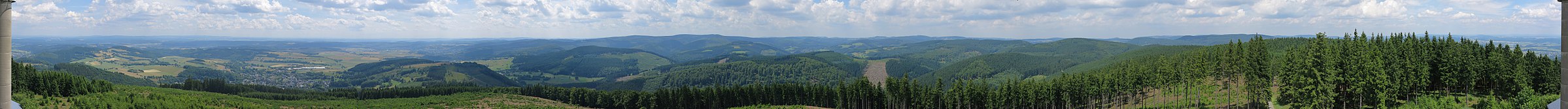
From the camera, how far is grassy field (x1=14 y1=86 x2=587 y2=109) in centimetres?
8413

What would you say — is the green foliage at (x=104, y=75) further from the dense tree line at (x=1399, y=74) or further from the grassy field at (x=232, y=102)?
the dense tree line at (x=1399, y=74)

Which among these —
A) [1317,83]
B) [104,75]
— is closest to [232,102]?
[104,75]

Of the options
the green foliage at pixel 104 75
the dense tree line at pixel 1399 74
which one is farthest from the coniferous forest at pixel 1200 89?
the green foliage at pixel 104 75

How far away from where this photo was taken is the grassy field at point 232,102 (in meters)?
84.1

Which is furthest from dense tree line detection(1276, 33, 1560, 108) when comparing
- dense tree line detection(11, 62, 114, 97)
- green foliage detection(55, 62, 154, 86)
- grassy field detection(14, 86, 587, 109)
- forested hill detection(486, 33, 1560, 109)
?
green foliage detection(55, 62, 154, 86)

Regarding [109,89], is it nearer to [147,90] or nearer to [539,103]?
[147,90]

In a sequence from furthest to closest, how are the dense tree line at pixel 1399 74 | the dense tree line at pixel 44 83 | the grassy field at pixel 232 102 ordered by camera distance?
1. the grassy field at pixel 232 102
2. the dense tree line at pixel 44 83
3. the dense tree line at pixel 1399 74

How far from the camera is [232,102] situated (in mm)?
121500

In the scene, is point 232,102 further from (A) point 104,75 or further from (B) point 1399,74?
(B) point 1399,74

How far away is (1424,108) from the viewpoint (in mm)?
43906

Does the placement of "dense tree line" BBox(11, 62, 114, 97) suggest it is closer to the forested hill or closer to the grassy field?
the grassy field

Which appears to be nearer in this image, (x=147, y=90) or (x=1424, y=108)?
(x=1424, y=108)

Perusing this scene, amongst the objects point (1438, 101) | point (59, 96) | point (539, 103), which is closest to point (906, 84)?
point (1438, 101)

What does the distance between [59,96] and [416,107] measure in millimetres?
46523
